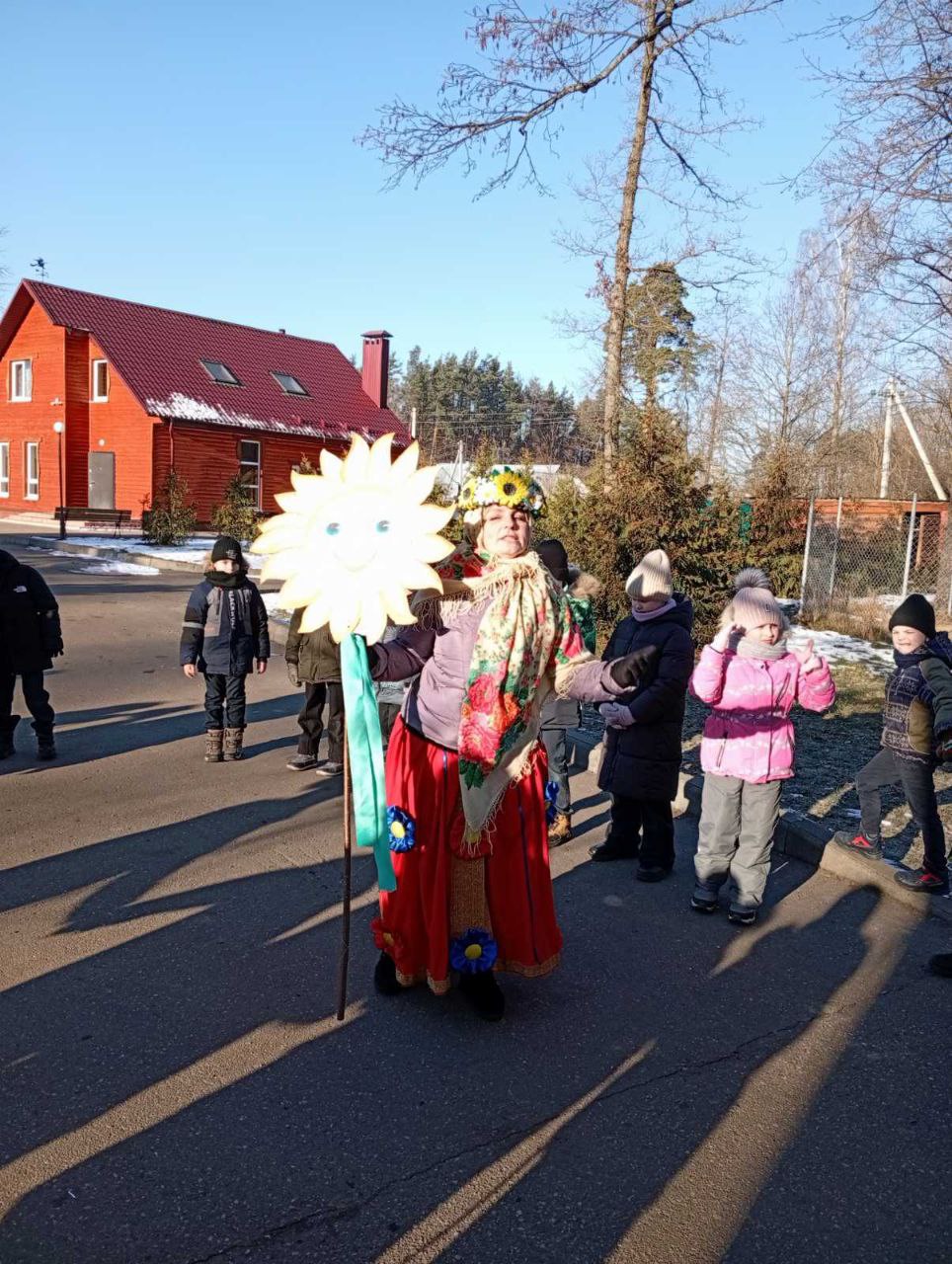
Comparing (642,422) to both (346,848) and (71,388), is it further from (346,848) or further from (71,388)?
(71,388)

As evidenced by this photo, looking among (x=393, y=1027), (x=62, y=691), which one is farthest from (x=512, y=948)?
(x=62, y=691)

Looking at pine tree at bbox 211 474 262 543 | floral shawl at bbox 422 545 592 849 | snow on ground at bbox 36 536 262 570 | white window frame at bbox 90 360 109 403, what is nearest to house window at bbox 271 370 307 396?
white window frame at bbox 90 360 109 403

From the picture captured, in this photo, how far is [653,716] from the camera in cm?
519

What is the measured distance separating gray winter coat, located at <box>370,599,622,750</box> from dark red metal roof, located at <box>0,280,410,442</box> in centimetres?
2617

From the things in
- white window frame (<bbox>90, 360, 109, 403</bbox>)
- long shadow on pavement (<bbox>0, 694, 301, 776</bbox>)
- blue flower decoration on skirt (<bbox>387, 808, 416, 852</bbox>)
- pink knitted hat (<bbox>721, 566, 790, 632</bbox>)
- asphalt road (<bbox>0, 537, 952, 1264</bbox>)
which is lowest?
long shadow on pavement (<bbox>0, 694, 301, 776</bbox>)

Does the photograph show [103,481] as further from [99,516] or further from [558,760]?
[558,760]

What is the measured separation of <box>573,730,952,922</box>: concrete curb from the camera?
4973 millimetres

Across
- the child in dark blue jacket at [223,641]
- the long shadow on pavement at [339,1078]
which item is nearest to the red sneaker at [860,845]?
the long shadow on pavement at [339,1078]

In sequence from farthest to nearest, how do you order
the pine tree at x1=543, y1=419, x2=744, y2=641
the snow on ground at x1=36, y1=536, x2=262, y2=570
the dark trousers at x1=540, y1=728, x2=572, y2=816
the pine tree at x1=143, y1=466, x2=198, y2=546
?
the pine tree at x1=143, y1=466, x2=198, y2=546 → the snow on ground at x1=36, y1=536, x2=262, y2=570 → the pine tree at x1=543, y1=419, x2=744, y2=641 → the dark trousers at x1=540, y1=728, x2=572, y2=816

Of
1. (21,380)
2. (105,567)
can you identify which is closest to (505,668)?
(105,567)

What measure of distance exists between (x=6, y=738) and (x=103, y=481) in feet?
88.0

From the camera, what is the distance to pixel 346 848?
352 centimetres

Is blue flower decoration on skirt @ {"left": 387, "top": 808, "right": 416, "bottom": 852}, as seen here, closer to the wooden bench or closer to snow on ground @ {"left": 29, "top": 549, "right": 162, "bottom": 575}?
snow on ground @ {"left": 29, "top": 549, "right": 162, "bottom": 575}

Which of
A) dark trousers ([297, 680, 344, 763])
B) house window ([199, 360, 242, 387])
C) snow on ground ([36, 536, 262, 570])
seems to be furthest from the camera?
house window ([199, 360, 242, 387])
